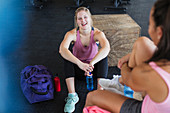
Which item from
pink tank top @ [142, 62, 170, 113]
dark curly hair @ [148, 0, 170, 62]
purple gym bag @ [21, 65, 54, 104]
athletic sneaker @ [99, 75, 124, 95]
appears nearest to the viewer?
dark curly hair @ [148, 0, 170, 62]

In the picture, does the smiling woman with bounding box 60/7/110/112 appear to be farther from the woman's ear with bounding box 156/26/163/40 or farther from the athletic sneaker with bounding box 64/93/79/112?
the woman's ear with bounding box 156/26/163/40

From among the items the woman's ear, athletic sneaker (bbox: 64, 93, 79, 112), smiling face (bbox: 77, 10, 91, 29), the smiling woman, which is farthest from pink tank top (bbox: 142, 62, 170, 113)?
smiling face (bbox: 77, 10, 91, 29)

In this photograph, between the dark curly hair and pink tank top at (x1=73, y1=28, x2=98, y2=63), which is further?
pink tank top at (x1=73, y1=28, x2=98, y2=63)

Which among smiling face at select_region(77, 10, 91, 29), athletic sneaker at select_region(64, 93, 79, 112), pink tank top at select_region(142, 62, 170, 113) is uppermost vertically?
smiling face at select_region(77, 10, 91, 29)

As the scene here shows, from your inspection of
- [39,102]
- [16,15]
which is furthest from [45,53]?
[16,15]

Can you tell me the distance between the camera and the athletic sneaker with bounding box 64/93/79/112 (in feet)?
5.42

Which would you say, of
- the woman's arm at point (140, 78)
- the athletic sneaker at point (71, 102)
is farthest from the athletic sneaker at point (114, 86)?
the woman's arm at point (140, 78)

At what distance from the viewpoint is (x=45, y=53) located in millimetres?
2498

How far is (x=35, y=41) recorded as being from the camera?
9.11 ft

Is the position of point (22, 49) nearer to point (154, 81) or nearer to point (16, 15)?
point (16, 15)

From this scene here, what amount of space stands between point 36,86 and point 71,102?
346mm

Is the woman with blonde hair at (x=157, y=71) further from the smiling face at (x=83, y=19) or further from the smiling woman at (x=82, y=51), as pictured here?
the smiling face at (x=83, y=19)

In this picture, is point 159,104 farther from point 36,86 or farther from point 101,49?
point 36,86

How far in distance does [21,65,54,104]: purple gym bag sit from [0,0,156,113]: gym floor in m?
0.07
